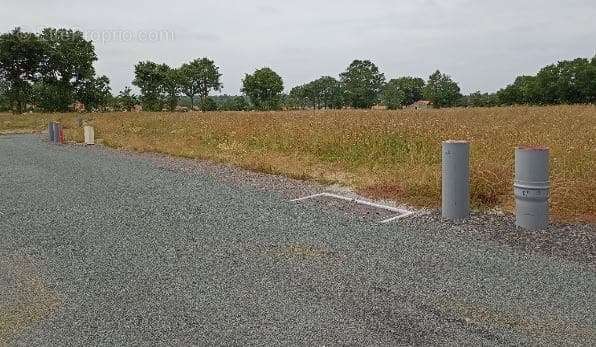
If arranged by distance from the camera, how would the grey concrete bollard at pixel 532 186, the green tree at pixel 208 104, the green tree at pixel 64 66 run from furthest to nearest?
the green tree at pixel 208 104 → the green tree at pixel 64 66 → the grey concrete bollard at pixel 532 186

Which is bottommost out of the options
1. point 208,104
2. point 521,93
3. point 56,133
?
point 56,133

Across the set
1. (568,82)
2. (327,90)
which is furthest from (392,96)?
(568,82)

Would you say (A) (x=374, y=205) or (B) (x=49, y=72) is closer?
(A) (x=374, y=205)

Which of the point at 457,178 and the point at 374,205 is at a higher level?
the point at 457,178

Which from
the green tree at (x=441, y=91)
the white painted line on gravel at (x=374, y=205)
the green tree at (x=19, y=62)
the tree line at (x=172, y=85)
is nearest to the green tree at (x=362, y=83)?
the tree line at (x=172, y=85)

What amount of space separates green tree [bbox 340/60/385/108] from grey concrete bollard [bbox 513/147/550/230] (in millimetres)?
85218

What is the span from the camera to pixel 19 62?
2023 inches

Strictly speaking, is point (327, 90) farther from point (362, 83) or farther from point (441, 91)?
point (441, 91)

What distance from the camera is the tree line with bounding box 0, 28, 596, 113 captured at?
173ft

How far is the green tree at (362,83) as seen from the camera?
91375 millimetres

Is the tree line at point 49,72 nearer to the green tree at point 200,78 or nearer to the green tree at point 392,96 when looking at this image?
the green tree at point 200,78

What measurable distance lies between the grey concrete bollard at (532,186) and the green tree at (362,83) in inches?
3355

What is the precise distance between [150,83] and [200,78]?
16937mm

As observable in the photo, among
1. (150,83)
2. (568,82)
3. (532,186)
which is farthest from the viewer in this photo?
(568,82)
